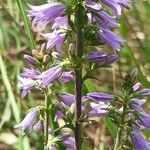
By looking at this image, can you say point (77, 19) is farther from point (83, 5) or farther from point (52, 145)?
point (52, 145)

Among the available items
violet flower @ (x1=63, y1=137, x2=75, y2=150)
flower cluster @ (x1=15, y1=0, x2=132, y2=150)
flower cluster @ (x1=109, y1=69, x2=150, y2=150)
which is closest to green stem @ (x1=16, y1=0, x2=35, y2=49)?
flower cluster @ (x1=15, y1=0, x2=132, y2=150)

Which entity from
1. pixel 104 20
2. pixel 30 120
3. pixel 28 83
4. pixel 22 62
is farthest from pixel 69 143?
pixel 22 62

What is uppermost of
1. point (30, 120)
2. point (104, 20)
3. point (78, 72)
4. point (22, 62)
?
point (104, 20)

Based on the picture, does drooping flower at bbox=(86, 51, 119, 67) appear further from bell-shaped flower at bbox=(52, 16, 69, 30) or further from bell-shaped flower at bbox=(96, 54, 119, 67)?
bell-shaped flower at bbox=(52, 16, 69, 30)

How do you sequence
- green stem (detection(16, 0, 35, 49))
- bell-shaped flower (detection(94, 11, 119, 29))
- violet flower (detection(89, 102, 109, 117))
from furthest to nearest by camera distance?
green stem (detection(16, 0, 35, 49)), violet flower (detection(89, 102, 109, 117)), bell-shaped flower (detection(94, 11, 119, 29))

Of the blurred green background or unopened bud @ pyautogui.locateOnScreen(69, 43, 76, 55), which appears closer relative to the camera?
unopened bud @ pyautogui.locateOnScreen(69, 43, 76, 55)

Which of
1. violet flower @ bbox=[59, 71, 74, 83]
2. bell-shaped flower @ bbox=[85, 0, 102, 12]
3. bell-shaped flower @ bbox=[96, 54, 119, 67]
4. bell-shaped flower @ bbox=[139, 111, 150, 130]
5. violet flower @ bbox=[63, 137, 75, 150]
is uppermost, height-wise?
bell-shaped flower @ bbox=[85, 0, 102, 12]

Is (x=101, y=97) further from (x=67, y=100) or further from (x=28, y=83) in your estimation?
(x=28, y=83)
